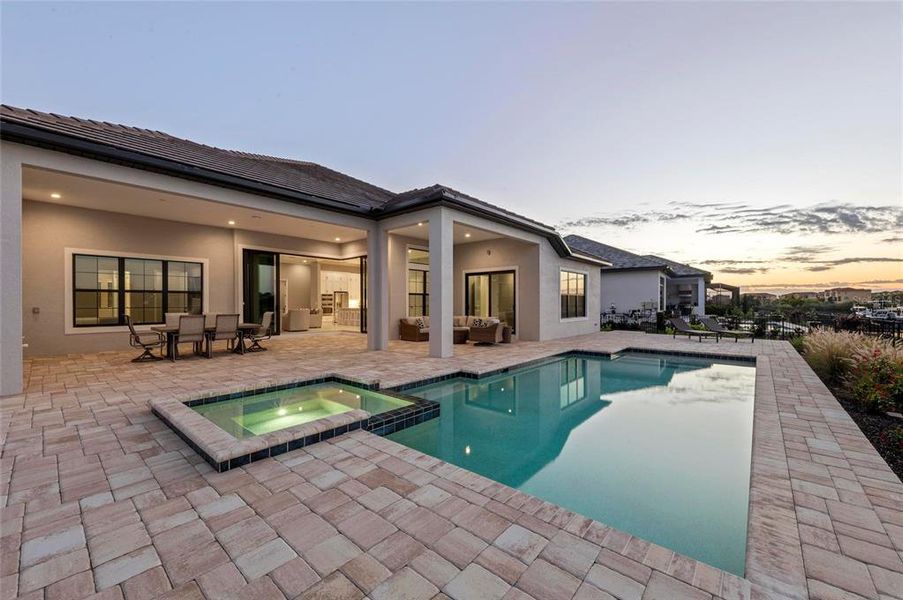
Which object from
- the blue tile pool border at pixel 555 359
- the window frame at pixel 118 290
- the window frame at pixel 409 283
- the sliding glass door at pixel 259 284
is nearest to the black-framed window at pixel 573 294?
the blue tile pool border at pixel 555 359

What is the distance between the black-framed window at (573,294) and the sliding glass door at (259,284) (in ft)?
33.3

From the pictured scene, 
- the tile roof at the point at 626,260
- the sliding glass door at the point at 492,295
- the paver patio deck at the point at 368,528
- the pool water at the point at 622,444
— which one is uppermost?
the tile roof at the point at 626,260

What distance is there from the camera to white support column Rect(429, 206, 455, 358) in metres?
8.28

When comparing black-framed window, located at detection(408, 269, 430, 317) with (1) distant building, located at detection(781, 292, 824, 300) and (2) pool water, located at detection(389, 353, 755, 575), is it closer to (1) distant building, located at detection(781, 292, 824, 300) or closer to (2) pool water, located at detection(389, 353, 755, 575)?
(2) pool water, located at detection(389, 353, 755, 575)

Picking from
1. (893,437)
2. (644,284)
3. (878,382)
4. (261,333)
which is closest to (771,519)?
(893,437)

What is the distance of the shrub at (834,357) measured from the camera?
6.38 meters

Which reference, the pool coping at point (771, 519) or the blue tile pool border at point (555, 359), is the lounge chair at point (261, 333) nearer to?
the blue tile pool border at point (555, 359)

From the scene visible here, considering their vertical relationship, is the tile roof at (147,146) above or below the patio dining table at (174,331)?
above

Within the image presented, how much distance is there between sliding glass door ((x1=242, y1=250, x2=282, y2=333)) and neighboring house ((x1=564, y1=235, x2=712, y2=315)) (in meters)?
14.0

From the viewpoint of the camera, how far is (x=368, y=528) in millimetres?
2193

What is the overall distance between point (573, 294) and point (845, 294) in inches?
995

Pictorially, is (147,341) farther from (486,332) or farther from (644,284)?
(644,284)

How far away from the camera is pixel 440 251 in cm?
825

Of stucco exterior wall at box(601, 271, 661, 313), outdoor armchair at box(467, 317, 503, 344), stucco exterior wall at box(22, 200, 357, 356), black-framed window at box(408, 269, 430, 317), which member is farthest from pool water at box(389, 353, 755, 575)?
stucco exterior wall at box(601, 271, 661, 313)
